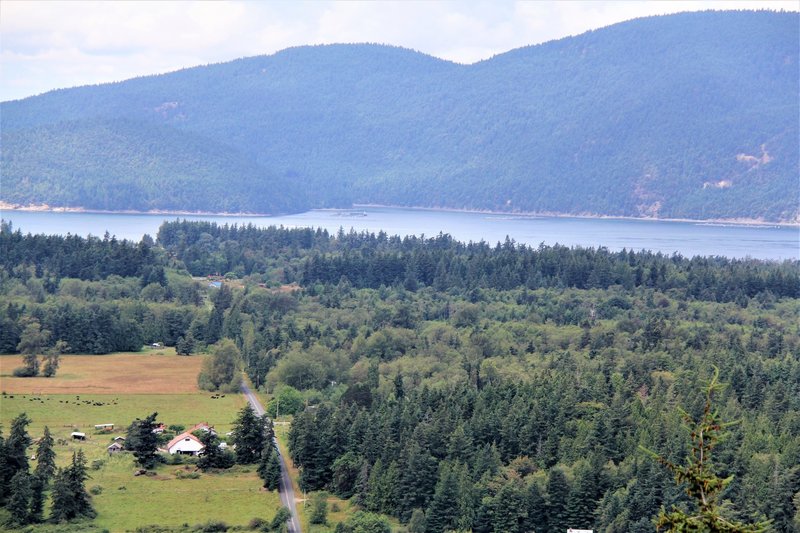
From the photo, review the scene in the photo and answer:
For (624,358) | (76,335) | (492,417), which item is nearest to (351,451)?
(492,417)

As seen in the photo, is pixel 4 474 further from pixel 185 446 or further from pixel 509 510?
pixel 509 510

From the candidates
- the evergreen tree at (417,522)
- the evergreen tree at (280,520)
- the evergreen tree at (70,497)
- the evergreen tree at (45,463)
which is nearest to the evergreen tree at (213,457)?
the evergreen tree at (45,463)

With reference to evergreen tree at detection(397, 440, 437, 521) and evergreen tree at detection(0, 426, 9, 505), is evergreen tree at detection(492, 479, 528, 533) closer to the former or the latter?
evergreen tree at detection(397, 440, 437, 521)

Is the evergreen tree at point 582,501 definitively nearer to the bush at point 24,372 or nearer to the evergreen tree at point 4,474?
the evergreen tree at point 4,474

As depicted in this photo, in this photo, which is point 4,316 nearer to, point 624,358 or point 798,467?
point 624,358

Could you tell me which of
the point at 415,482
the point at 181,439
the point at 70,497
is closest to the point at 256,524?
the point at 415,482

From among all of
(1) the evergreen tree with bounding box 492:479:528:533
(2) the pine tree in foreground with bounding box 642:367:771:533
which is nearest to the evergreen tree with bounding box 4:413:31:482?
(1) the evergreen tree with bounding box 492:479:528:533
